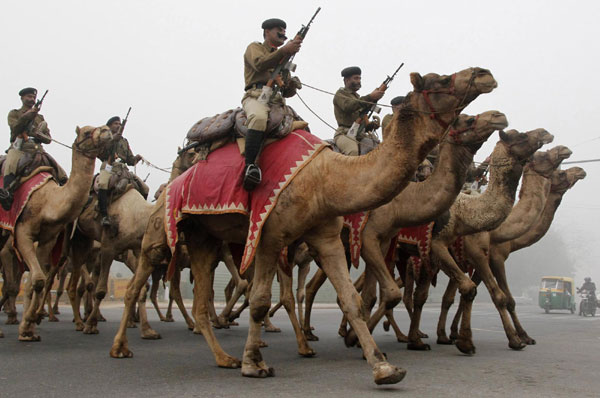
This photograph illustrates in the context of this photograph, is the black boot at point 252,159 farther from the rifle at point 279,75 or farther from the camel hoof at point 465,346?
the camel hoof at point 465,346

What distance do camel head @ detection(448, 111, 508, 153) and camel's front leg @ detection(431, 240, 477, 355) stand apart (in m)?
1.84

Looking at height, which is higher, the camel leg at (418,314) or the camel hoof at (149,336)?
the camel leg at (418,314)

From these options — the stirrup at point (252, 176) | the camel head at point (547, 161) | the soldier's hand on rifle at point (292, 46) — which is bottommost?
the stirrup at point (252, 176)

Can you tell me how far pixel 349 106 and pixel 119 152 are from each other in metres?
→ 5.03

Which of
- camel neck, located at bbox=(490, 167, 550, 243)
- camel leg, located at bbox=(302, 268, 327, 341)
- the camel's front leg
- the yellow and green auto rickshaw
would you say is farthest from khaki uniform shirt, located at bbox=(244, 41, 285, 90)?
the yellow and green auto rickshaw

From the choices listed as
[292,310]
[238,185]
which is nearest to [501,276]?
[292,310]

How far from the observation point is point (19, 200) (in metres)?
10.5

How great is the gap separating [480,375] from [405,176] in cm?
230

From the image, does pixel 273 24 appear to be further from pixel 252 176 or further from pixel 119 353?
pixel 119 353

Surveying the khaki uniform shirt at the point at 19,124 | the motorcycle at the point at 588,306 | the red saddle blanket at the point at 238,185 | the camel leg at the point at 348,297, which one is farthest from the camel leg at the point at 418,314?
the motorcycle at the point at 588,306

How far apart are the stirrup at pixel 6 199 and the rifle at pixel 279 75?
16.9ft

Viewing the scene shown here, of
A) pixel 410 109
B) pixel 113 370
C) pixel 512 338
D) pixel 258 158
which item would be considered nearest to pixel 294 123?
pixel 258 158

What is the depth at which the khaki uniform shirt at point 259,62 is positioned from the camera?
7.60m

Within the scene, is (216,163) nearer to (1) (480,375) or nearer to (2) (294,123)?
A: (2) (294,123)
